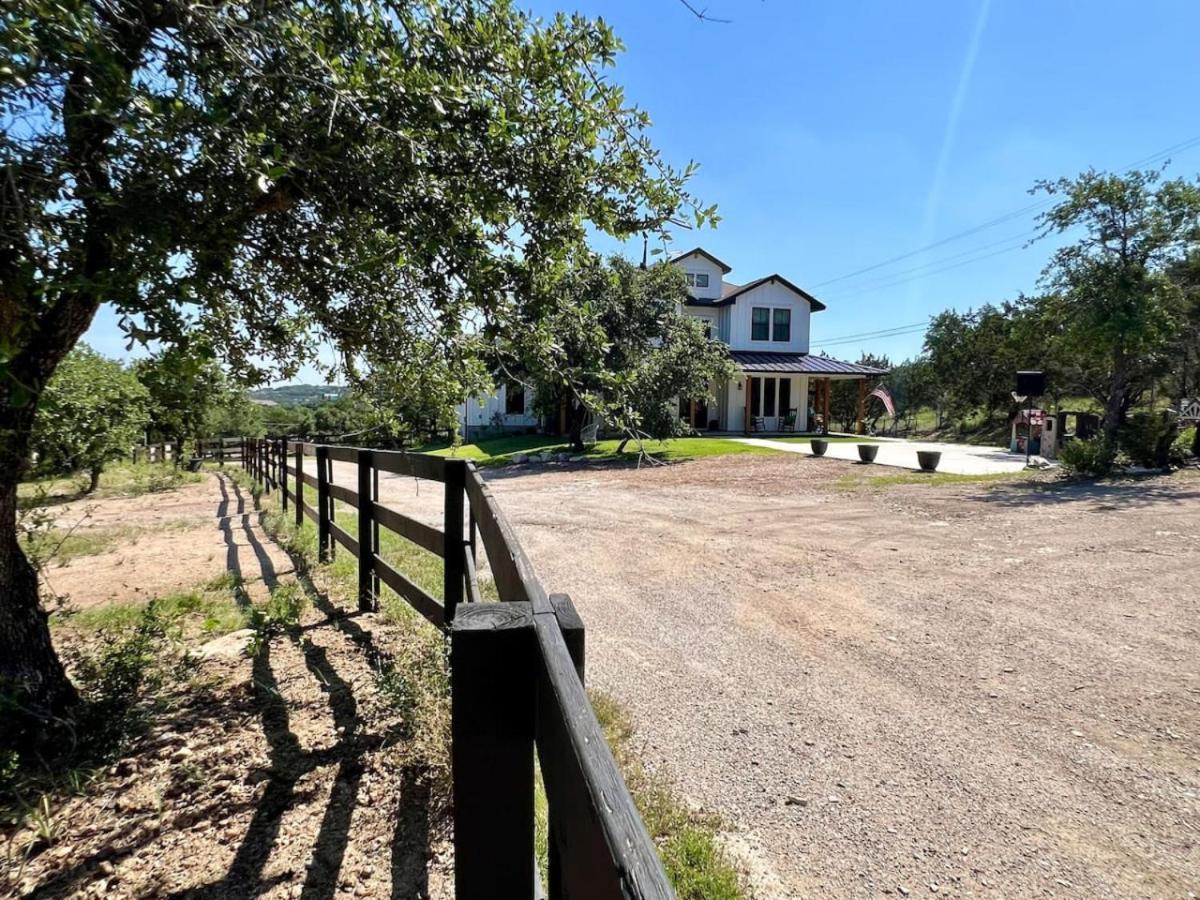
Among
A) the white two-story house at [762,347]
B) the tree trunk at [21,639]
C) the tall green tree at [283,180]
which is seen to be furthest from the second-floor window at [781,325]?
the tree trunk at [21,639]

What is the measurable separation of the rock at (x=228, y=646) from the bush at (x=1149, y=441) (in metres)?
17.9

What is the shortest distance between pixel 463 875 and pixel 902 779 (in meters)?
2.72

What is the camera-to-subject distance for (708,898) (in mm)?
2270

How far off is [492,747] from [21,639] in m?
3.37

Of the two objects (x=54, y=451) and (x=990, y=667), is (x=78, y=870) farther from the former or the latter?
(x=54, y=451)

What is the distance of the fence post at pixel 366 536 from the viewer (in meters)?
4.81

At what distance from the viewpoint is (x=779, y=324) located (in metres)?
30.5

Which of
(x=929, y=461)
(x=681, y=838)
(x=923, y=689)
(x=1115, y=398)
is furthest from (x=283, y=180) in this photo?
(x=1115, y=398)

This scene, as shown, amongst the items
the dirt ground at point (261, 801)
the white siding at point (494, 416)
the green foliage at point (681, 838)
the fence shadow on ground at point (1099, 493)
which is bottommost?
the green foliage at point (681, 838)

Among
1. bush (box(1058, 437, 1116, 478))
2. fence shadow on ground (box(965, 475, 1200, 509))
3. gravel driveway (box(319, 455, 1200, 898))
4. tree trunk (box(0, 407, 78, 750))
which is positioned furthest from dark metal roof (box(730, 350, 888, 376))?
tree trunk (box(0, 407, 78, 750))

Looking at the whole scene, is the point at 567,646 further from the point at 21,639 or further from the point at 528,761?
the point at 21,639

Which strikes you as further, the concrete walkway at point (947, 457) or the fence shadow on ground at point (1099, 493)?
the concrete walkway at point (947, 457)

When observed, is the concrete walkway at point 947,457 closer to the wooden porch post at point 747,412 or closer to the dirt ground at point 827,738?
the wooden porch post at point 747,412

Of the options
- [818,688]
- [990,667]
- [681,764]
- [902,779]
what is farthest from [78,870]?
[990,667]
